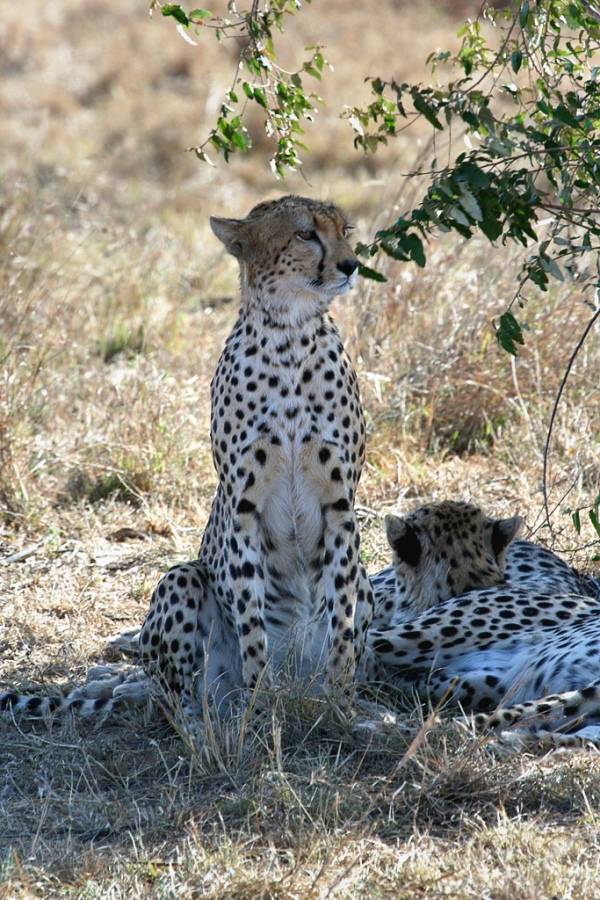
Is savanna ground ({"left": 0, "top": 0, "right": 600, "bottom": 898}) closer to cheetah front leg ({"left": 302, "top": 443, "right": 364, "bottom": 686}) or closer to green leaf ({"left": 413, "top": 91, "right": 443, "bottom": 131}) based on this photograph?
cheetah front leg ({"left": 302, "top": 443, "right": 364, "bottom": 686})

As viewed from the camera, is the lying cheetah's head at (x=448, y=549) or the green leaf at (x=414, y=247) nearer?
the green leaf at (x=414, y=247)

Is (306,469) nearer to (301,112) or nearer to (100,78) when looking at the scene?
(301,112)

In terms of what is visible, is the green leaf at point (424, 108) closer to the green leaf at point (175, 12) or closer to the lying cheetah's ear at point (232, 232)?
the lying cheetah's ear at point (232, 232)

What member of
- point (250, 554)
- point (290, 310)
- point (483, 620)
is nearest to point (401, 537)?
point (483, 620)

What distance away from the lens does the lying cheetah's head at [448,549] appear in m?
4.93

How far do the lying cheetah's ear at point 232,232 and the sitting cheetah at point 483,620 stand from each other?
1127 millimetres

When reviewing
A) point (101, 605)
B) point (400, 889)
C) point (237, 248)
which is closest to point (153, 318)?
point (101, 605)

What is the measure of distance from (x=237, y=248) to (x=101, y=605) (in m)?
1.56

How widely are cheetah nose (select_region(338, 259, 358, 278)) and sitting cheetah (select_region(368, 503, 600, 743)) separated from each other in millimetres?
1074

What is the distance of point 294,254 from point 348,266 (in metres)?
0.18

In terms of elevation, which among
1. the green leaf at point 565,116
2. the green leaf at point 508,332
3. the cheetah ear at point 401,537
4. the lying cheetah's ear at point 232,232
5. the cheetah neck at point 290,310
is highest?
the green leaf at point 565,116

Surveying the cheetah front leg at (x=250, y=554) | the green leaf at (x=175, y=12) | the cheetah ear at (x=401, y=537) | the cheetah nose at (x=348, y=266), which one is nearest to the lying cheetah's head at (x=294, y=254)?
the cheetah nose at (x=348, y=266)

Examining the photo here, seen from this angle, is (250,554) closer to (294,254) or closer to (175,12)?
(294,254)

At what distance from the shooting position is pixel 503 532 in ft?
16.1
